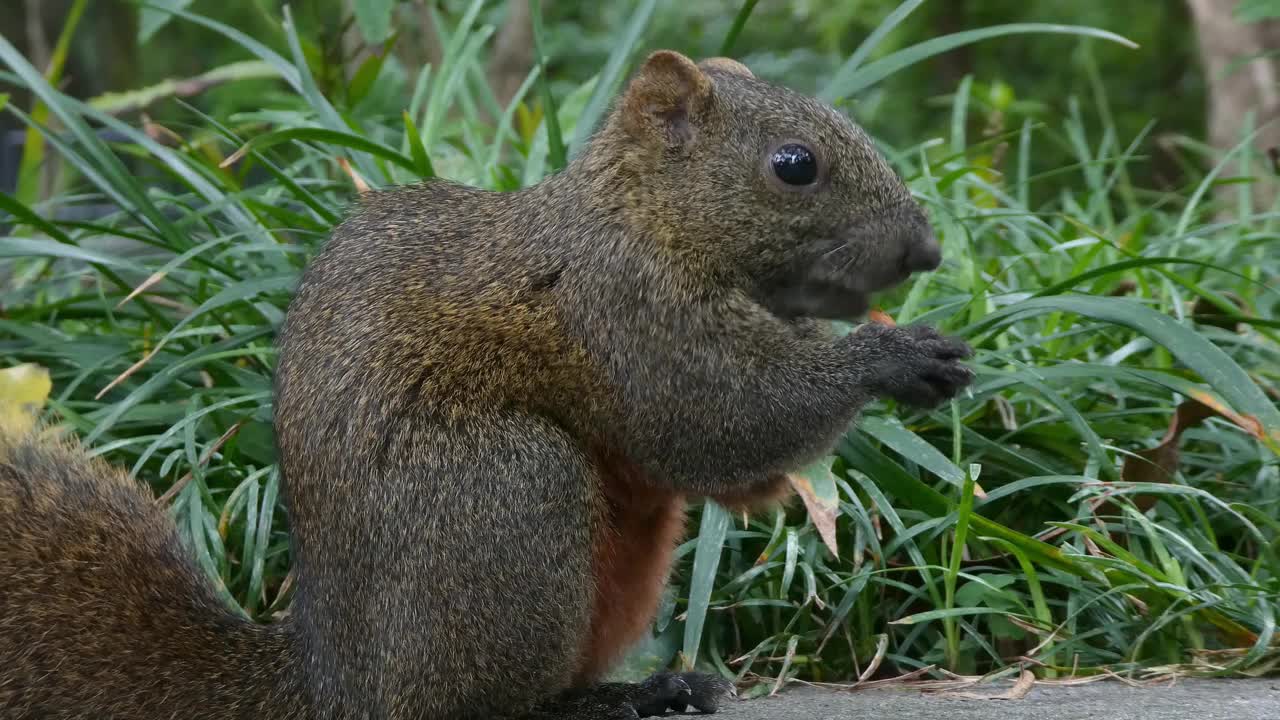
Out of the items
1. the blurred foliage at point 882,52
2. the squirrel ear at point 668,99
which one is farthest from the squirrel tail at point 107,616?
the blurred foliage at point 882,52

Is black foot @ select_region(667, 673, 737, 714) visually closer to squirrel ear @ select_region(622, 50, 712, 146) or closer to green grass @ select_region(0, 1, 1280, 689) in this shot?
green grass @ select_region(0, 1, 1280, 689)

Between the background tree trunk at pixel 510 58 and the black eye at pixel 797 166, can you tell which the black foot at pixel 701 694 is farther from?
the background tree trunk at pixel 510 58

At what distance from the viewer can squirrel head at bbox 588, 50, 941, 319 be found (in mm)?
2869

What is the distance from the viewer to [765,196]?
2.90 meters

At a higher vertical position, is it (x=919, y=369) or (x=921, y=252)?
(x=921, y=252)

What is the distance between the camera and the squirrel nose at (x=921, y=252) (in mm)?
2850

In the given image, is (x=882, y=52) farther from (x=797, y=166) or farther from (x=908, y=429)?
(x=797, y=166)

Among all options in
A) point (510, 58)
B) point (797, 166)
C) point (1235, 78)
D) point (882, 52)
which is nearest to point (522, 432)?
point (797, 166)

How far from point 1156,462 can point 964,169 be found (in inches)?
47.6

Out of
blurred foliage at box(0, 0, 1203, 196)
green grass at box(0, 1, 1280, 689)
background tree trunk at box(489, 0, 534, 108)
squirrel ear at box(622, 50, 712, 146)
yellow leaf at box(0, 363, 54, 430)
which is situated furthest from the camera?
blurred foliage at box(0, 0, 1203, 196)

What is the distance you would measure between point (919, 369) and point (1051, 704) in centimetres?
73

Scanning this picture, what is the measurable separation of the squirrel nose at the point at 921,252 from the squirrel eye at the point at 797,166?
24 centimetres

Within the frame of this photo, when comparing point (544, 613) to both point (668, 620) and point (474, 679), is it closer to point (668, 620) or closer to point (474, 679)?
point (474, 679)

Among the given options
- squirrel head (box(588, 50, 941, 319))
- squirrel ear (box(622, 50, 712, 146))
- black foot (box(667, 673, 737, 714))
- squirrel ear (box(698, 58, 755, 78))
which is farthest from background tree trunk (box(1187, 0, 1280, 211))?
black foot (box(667, 673, 737, 714))
